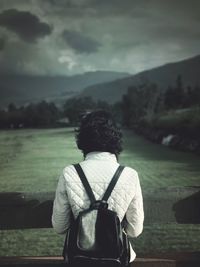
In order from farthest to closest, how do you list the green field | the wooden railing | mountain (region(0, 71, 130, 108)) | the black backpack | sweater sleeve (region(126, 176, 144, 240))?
1. mountain (region(0, 71, 130, 108))
2. the green field
3. the wooden railing
4. sweater sleeve (region(126, 176, 144, 240))
5. the black backpack

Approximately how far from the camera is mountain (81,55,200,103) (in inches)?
184

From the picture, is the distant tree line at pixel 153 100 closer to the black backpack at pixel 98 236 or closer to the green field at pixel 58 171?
the green field at pixel 58 171

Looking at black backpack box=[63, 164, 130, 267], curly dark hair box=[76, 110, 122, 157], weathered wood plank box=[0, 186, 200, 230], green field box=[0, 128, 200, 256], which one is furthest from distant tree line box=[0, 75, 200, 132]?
black backpack box=[63, 164, 130, 267]

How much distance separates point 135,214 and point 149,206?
900 millimetres

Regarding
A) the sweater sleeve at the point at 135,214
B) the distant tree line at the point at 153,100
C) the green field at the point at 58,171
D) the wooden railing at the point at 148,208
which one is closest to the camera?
the sweater sleeve at the point at 135,214

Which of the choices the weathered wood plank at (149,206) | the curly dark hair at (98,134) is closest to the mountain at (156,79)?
the weathered wood plank at (149,206)

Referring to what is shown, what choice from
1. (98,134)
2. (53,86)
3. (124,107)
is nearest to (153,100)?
(124,107)

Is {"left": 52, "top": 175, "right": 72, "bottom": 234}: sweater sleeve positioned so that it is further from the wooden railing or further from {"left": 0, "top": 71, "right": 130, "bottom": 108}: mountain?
{"left": 0, "top": 71, "right": 130, "bottom": 108}: mountain

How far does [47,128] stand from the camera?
15.7 ft

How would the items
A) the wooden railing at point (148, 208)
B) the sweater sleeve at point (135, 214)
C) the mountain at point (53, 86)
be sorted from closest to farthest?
the sweater sleeve at point (135, 214), the wooden railing at point (148, 208), the mountain at point (53, 86)

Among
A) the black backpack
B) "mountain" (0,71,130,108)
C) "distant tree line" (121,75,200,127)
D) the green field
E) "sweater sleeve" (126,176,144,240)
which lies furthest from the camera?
"mountain" (0,71,130,108)

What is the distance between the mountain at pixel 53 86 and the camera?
4.77m

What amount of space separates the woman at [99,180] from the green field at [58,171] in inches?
94.8

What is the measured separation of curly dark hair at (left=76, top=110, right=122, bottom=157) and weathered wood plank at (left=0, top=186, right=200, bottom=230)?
95cm
